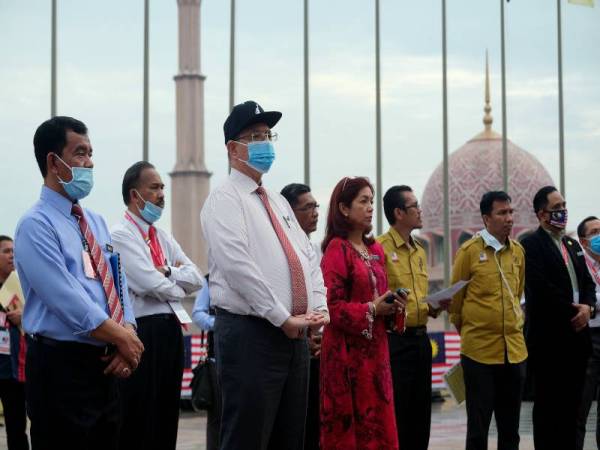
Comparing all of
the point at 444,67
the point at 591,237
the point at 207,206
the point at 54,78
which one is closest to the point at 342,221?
the point at 207,206

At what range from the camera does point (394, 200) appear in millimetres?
7160

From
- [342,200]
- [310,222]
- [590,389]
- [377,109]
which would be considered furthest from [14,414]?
[377,109]

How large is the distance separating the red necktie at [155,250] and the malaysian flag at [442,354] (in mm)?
9810

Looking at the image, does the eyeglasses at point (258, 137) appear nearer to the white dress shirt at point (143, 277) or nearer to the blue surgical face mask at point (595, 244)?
the white dress shirt at point (143, 277)

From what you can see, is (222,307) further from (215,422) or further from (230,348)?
(215,422)

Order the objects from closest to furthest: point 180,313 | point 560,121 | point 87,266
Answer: point 87,266 → point 180,313 → point 560,121

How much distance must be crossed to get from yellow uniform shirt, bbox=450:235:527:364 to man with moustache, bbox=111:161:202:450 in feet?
6.21

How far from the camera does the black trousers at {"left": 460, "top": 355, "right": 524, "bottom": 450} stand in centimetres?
709

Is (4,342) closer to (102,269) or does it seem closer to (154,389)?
(154,389)

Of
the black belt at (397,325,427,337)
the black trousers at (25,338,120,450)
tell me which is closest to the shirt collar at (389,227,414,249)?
the black belt at (397,325,427,337)

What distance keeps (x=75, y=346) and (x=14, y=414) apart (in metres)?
3.92

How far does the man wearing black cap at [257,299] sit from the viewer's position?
15.3 feet

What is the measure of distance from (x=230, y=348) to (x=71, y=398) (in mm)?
804

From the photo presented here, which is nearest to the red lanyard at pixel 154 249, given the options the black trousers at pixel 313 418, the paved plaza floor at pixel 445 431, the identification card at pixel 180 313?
the identification card at pixel 180 313
